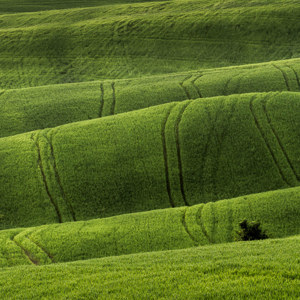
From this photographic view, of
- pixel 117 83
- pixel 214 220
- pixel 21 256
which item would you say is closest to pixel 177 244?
pixel 214 220

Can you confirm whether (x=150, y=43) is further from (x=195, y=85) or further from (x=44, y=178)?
(x=44, y=178)

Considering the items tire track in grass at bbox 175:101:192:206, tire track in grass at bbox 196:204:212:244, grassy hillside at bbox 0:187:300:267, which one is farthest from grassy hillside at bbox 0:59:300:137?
tire track in grass at bbox 196:204:212:244

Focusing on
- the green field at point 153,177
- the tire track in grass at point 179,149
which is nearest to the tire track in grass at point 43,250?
the green field at point 153,177

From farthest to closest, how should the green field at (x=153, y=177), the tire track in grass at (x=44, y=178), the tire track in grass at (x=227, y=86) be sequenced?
1. the tire track in grass at (x=227, y=86)
2. the tire track in grass at (x=44, y=178)
3. the green field at (x=153, y=177)

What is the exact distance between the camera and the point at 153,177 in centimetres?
3938

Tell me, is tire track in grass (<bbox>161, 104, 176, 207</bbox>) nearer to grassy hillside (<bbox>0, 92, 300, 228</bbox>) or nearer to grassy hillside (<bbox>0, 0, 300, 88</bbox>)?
grassy hillside (<bbox>0, 92, 300, 228</bbox>)

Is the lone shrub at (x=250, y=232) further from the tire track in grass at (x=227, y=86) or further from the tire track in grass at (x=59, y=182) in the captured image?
the tire track in grass at (x=227, y=86)

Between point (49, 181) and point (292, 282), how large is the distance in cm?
3044

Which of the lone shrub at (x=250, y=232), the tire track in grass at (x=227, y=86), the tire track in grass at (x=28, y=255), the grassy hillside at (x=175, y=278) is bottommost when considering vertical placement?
the tire track in grass at (x=28, y=255)

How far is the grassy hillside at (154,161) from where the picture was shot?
1499 inches

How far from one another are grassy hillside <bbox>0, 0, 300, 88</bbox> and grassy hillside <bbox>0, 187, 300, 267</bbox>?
2104 inches

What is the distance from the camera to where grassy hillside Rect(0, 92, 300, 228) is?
3806cm

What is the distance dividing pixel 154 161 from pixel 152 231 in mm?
11186

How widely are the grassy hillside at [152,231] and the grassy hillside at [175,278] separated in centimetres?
1042
